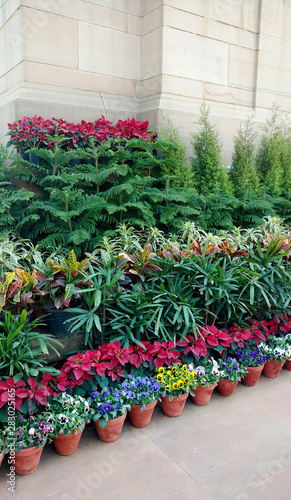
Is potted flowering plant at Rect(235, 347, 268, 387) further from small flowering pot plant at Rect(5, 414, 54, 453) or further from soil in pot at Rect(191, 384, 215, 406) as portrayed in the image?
small flowering pot plant at Rect(5, 414, 54, 453)

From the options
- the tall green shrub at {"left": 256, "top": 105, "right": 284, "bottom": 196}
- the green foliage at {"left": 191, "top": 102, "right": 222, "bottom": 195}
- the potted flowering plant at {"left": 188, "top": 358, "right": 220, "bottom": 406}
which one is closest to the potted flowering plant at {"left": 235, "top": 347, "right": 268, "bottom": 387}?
the potted flowering plant at {"left": 188, "top": 358, "right": 220, "bottom": 406}

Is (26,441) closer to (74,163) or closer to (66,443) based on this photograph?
(66,443)

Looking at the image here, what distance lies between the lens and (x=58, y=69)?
5293 mm

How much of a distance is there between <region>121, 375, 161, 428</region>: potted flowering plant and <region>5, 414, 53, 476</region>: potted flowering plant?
25.8 inches

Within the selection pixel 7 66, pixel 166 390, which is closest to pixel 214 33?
pixel 7 66

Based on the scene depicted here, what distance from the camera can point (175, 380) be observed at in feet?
10.1

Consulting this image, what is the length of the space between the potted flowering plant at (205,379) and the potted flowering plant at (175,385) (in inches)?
2.5

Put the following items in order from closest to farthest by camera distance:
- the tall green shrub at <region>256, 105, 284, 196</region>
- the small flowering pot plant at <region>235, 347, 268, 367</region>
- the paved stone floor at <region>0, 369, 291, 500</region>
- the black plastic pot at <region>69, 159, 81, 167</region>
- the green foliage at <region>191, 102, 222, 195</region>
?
the paved stone floor at <region>0, 369, 291, 500</region> < the small flowering pot plant at <region>235, 347, 268, 367</region> < the black plastic pot at <region>69, 159, 81, 167</region> < the green foliage at <region>191, 102, 222, 195</region> < the tall green shrub at <region>256, 105, 284, 196</region>

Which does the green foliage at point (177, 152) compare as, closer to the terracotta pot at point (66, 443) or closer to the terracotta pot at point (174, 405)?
the terracotta pot at point (174, 405)

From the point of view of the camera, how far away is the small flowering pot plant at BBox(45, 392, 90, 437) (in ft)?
8.43

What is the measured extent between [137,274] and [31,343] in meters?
1.16

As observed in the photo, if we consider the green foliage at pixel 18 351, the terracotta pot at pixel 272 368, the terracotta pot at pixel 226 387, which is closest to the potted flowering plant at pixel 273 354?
the terracotta pot at pixel 272 368

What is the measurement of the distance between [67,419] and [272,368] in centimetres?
219

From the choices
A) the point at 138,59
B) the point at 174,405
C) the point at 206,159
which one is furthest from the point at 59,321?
the point at 138,59
